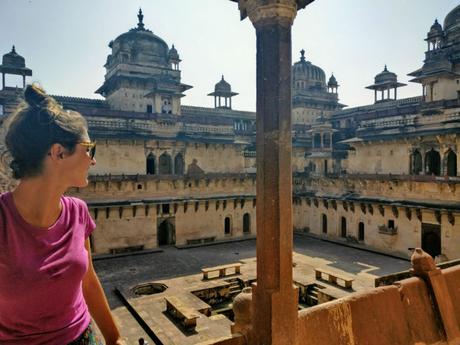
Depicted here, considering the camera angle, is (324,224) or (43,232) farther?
(324,224)

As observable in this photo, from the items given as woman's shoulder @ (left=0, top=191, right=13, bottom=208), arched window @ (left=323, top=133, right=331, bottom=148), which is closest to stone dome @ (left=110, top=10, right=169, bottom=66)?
arched window @ (left=323, top=133, right=331, bottom=148)

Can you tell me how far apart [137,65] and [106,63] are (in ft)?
22.7

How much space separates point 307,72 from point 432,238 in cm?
3423

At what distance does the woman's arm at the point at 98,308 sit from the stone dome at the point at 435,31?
3988 centimetres

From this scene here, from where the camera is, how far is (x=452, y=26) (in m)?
32.6

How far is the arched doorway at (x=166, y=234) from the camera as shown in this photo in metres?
26.0

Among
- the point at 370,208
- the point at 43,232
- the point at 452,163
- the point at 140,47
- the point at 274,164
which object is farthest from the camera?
the point at 140,47

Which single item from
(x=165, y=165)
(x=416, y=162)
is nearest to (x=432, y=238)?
(x=416, y=162)

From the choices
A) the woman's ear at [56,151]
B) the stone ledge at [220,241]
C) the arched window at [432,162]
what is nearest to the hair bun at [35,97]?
the woman's ear at [56,151]

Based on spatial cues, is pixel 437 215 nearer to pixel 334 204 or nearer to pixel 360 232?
pixel 360 232

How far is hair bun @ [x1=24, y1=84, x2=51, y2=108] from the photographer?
224cm

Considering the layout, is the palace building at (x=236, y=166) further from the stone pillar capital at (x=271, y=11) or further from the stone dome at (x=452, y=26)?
the stone pillar capital at (x=271, y=11)

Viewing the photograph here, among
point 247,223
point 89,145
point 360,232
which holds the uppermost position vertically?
point 89,145

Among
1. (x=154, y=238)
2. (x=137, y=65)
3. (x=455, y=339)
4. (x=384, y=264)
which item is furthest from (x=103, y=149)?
(x=455, y=339)
